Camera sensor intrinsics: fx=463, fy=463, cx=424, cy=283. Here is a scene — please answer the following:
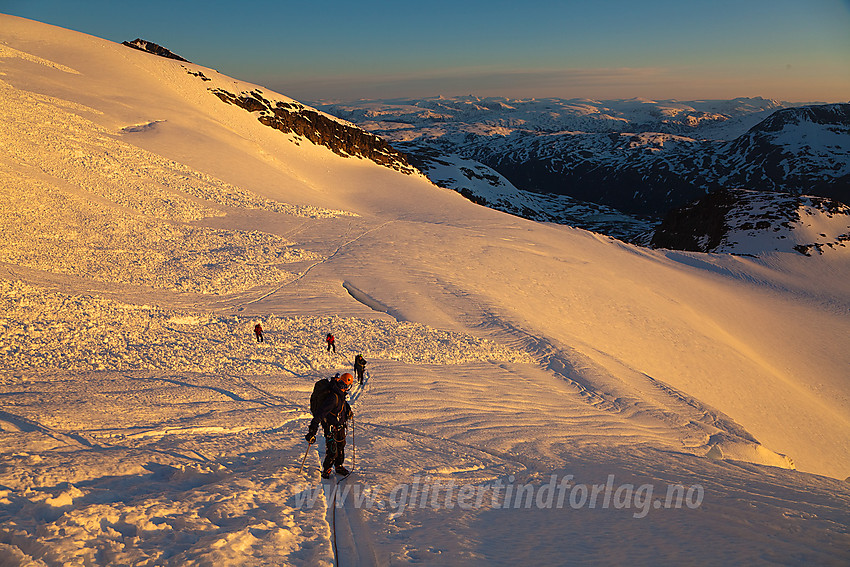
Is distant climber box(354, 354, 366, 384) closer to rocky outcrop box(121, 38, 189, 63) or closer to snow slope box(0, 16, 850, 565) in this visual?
snow slope box(0, 16, 850, 565)

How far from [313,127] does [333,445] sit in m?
75.5

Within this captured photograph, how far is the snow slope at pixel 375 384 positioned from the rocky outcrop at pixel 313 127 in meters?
31.1

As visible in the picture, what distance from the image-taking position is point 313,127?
7531 centimetres

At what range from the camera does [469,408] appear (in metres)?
11.9

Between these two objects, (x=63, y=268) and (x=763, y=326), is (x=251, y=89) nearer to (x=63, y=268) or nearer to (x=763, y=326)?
(x=63, y=268)

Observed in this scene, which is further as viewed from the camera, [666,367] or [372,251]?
[372,251]

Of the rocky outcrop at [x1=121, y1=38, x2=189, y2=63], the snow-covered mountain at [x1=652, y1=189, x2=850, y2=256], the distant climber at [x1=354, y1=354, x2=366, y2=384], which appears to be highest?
the rocky outcrop at [x1=121, y1=38, x2=189, y2=63]

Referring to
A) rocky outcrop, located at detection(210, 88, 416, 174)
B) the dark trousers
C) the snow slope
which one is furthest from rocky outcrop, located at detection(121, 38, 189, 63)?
the dark trousers

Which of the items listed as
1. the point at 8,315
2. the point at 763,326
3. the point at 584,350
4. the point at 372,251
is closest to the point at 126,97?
the point at 372,251

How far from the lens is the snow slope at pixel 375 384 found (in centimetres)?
576

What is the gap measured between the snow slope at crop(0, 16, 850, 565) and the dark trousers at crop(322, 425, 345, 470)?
32 cm

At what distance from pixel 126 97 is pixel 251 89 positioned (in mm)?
26911

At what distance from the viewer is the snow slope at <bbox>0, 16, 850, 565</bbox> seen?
18.9 ft

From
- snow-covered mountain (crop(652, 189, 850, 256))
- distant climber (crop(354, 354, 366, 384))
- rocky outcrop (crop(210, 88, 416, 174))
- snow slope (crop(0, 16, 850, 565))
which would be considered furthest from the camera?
rocky outcrop (crop(210, 88, 416, 174))
